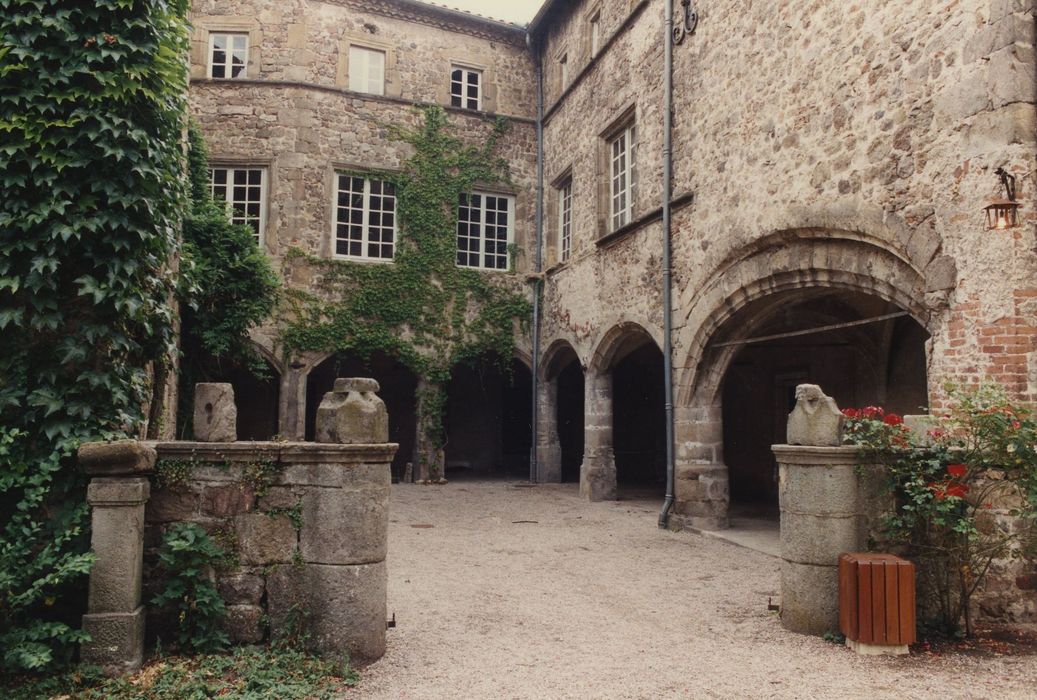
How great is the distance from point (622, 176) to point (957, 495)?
7826 mm

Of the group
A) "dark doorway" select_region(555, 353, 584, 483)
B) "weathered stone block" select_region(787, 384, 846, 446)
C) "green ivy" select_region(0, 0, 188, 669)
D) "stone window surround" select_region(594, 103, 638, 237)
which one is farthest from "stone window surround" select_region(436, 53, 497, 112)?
"weathered stone block" select_region(787, 384, 846, 446)

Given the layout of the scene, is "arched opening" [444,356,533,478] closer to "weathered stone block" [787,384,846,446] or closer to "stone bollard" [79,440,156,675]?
"weathered stone block" [787,384,846,446]

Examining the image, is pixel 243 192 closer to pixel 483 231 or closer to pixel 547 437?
pixel 483 231

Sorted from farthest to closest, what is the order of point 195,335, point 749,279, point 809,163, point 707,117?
point 195,335
point 707,117
point 749,279
point 809,163

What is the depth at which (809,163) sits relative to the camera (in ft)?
22.8

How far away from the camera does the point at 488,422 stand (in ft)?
56.6

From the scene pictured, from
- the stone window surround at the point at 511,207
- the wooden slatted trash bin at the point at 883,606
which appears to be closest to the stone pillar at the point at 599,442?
the stone window surround at the point at 511,207

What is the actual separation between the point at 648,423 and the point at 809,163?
381 inches

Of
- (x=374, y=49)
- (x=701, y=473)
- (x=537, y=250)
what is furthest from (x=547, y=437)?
(x=374, y=49)

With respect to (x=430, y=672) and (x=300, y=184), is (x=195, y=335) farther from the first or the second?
(x=430, y=672)

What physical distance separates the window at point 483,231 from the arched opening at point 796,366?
16.6 feet

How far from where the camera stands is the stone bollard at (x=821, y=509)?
4605 mm

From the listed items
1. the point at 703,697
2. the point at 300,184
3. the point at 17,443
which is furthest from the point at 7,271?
the point at 300,184

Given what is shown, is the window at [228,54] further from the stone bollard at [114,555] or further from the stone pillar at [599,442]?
the stone bollard at [114,555]
